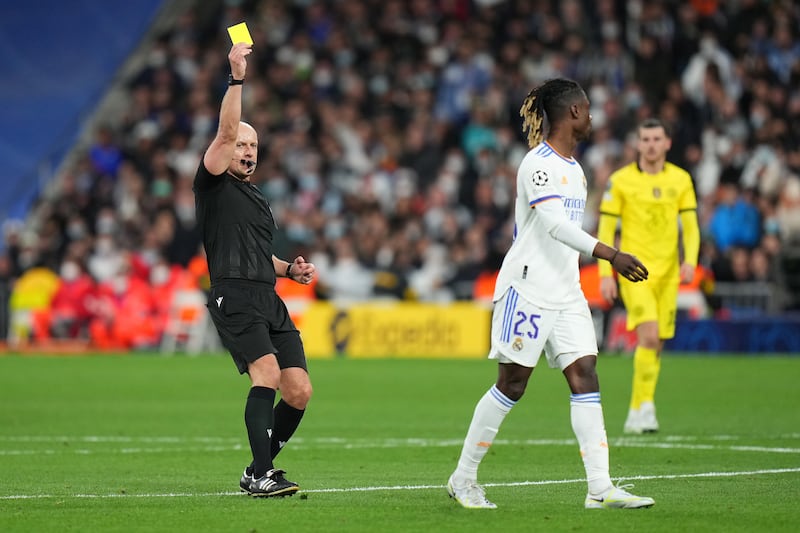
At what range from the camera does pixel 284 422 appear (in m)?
10.0

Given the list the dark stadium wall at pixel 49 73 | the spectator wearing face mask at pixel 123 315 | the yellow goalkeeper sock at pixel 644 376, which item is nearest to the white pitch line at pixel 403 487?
the yellow goalkeeper sock at pixel 644 376

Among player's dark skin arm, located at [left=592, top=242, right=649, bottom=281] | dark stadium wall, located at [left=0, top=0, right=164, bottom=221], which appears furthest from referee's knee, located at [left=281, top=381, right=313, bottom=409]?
dark stadium wall, located at [left=0, top=0, right=164, bottom=221]

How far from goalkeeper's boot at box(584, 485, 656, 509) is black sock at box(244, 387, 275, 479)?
206 centimetres

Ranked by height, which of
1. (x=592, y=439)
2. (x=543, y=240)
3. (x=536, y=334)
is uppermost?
(x=543, y=240)

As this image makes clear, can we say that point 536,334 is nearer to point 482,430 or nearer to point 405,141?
point 482,430

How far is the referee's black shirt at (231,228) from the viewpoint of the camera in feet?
31.9

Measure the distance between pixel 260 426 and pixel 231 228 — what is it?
1.29 meters

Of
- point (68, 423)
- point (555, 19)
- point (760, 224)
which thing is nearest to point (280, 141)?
point (555, 19)

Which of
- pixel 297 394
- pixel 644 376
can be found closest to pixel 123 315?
pixel 644 376

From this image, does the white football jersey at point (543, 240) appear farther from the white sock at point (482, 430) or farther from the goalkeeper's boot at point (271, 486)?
the goalkeeper's boot at point (271, 486)

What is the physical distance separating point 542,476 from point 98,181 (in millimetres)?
25924

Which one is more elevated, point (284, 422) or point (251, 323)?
point (251, 323)

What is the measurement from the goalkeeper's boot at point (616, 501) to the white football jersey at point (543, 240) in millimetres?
1133

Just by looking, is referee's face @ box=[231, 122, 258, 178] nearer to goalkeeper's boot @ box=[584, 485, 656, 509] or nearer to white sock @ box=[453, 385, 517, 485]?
white sock @ box=[453, 385, 517, 485]
